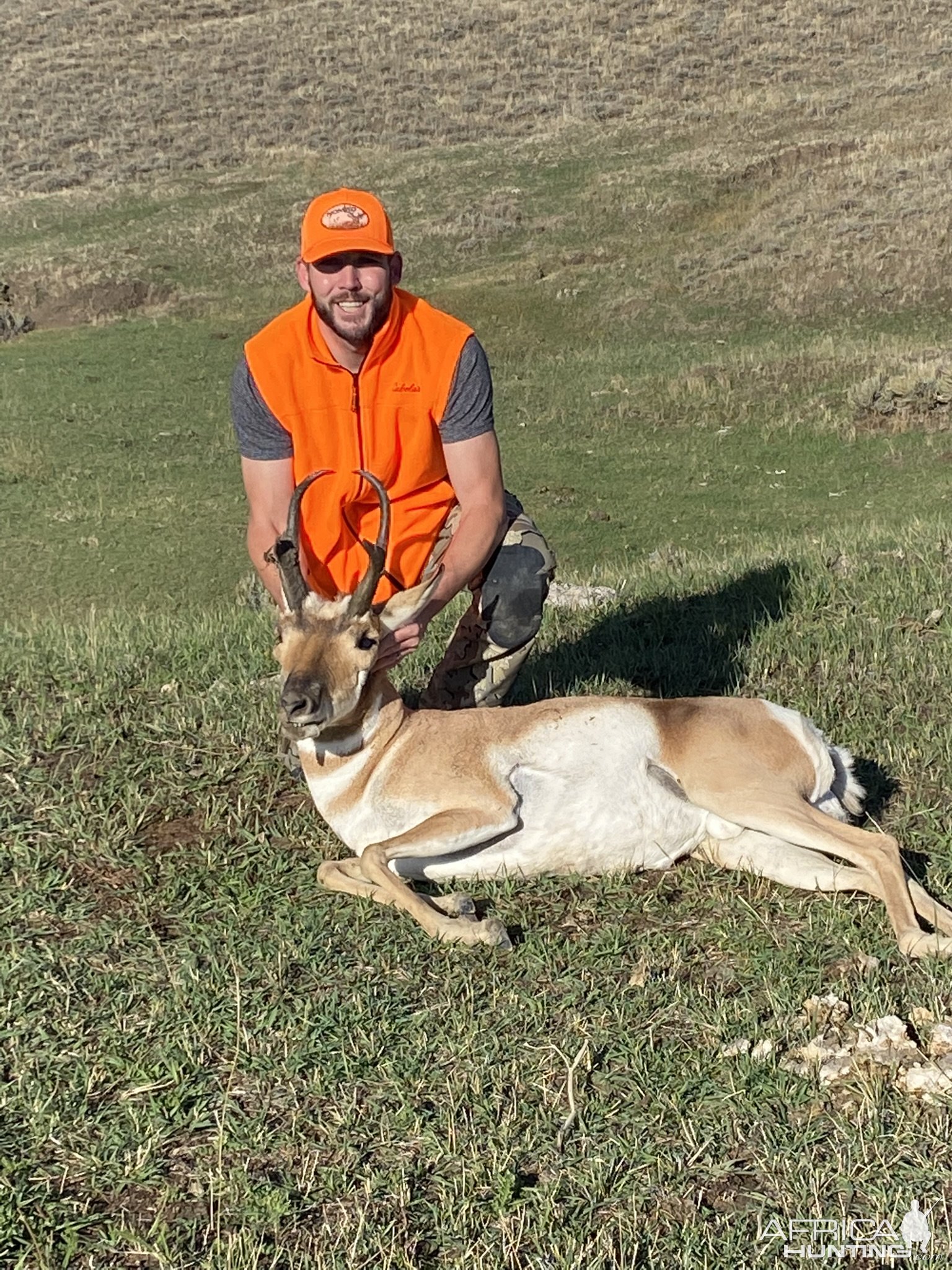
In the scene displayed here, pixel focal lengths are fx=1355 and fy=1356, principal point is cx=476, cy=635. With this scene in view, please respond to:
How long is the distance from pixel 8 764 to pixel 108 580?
6.27 m

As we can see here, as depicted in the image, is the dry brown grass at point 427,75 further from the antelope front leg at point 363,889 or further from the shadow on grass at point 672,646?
the antelope front leg at point 363,889

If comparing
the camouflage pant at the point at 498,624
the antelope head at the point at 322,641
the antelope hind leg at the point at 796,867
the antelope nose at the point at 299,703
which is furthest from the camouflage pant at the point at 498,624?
the antelope hind leg at the point at 796,867

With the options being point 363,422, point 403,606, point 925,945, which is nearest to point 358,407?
point 363,422

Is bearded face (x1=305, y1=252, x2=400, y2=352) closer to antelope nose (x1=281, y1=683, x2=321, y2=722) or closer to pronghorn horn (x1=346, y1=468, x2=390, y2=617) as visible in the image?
pronghorn horn (x1=346, y1=468, x2=390, y2=617)

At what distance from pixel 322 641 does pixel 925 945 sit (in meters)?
2.37

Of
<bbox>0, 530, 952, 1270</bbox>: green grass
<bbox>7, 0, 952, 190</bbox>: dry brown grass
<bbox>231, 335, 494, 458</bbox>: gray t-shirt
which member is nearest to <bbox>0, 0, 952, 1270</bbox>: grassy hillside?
<bbox>0, 530, 952, 1270</bbox>: green grass

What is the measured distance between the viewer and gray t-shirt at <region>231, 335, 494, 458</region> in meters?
5.89

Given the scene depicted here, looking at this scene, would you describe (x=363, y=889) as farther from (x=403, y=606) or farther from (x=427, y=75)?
(x=427, y=75)

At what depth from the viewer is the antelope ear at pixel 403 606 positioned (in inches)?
208

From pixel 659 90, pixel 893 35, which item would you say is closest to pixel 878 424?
pixel 659 90

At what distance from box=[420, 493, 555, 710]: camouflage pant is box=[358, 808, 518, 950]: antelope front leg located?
1.39 m

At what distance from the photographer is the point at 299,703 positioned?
4.90 metres

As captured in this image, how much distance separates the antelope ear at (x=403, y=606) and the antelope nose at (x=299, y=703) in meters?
0.48

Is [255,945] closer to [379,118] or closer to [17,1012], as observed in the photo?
[17,1012]
